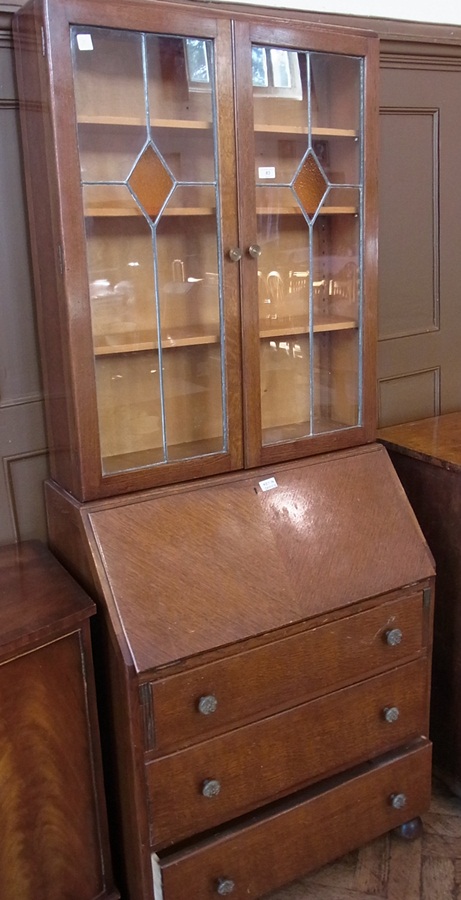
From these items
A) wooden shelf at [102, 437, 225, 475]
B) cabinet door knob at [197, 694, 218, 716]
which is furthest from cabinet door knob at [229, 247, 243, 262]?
cabinet door knob at [197, 694, 218, 716]

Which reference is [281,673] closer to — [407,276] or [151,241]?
[151,241]

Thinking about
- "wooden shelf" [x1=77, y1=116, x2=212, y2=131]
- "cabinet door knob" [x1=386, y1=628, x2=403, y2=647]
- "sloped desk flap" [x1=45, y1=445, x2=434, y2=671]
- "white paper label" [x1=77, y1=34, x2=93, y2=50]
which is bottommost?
"cabinet door knob" [x1=386, y1=628, x2=403, y2=647]

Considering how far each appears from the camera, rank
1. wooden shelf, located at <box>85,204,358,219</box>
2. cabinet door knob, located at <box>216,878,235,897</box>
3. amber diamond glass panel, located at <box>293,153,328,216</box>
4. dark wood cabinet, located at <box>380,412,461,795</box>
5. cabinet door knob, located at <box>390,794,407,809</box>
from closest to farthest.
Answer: wooden shelf, located at <box>85,204,358,219</box> < cabinet door knob, located at <box>216,878,235,897</box> < amber diamond glass panel, located at <box>293,153,328,216</box> < cabinet door knob, located at <box>390,794,407,809</box> < dark wood cabinet, located at <box>380,412,461,795</box>

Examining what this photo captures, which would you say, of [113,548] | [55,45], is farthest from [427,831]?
[55,45]

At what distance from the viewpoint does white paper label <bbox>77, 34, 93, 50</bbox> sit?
1401 mm

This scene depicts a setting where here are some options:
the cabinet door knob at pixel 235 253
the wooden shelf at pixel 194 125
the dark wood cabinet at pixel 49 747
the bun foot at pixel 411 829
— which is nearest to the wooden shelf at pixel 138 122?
the wooden shelf at pixel 194 125

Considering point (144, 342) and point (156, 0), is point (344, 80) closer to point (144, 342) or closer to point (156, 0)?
point (156, 0)

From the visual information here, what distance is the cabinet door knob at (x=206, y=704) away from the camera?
151cm

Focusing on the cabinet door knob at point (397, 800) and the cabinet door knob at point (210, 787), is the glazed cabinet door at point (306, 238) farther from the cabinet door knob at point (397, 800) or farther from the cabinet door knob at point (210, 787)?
the cabinet door knob at point (397, 800)

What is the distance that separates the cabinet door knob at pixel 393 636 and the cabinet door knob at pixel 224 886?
2.01 ft

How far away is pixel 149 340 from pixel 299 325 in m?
0.38

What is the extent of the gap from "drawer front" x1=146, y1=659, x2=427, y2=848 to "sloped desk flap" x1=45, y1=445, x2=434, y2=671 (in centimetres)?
23

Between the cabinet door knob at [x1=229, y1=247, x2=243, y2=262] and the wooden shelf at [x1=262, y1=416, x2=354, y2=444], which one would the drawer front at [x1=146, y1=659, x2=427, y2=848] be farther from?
the cabinet door knob at [x1=229, y1=247, x2=243, y2=262]

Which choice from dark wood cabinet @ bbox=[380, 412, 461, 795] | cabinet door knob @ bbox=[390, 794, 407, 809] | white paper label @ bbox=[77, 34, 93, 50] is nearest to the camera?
white paper label @ bbox=[77, 34, 93, 50]
